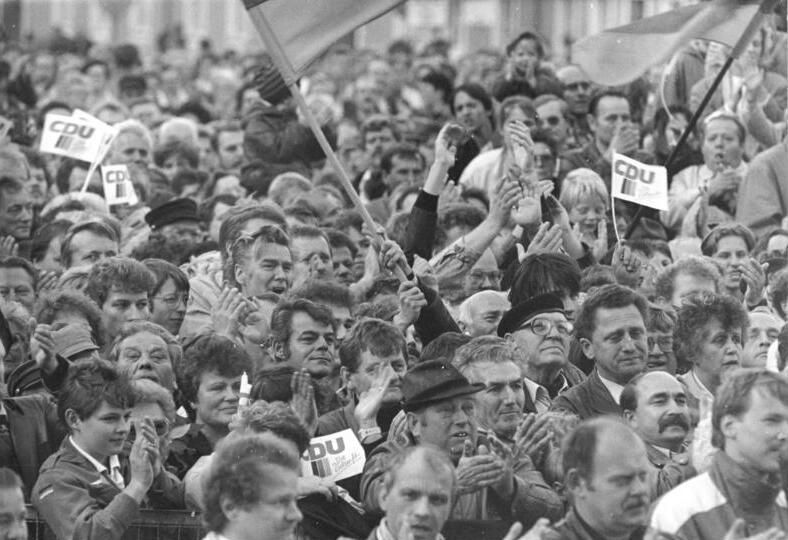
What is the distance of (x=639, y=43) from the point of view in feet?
40.6

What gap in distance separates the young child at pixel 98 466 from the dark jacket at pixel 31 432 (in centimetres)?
44

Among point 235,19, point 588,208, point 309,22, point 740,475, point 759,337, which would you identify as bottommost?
point 235,19

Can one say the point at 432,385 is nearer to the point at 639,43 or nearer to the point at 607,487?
the point at 607,487

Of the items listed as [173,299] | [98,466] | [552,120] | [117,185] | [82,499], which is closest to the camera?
[82,499]

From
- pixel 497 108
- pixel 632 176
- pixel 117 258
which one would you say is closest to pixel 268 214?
pixel 117 258

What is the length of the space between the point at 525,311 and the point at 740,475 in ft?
10.9

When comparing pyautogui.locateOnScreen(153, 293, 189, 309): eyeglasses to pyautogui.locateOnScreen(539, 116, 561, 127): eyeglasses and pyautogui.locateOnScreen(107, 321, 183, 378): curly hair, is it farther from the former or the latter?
pyautogui.locateOnScreen(539, 116, 561, 127): eyeglasses

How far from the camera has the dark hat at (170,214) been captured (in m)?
15.4

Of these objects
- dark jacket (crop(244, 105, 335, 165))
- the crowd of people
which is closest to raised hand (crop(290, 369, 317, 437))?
the crowd of people

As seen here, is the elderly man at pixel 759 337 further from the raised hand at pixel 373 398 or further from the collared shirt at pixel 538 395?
the raised hand at pixel 373 398

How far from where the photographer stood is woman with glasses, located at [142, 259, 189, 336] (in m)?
12.9

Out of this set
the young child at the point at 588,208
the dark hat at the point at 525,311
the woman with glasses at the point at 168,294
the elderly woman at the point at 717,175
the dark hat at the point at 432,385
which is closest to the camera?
the dark hat at the point at 432,385

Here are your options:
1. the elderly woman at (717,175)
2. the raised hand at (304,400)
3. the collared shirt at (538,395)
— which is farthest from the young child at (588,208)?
the raised hand at (304,400)

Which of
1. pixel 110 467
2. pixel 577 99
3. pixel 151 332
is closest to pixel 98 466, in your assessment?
pixel 110 467
